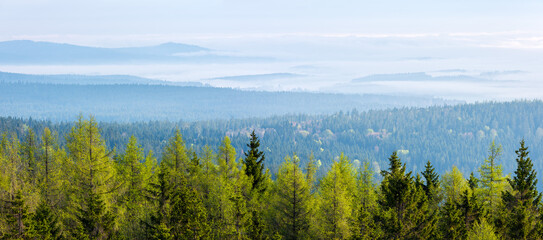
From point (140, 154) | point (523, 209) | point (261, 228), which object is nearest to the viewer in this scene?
point (261, 228)

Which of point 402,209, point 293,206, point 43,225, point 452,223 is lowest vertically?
point 452,223

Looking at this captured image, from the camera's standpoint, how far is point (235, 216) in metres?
60.4

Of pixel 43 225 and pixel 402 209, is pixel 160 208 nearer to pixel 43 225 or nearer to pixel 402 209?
pixel 43 225

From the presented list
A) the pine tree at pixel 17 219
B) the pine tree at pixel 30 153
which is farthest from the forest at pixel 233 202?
the pine tree at pixel 30 153

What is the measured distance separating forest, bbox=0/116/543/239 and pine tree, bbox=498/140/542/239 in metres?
0.11

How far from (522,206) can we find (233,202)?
31.5 metres

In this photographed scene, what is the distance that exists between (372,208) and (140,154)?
28.2 m

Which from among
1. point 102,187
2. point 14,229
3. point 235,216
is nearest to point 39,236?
point 14,229

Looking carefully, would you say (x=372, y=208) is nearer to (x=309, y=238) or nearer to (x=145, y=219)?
(x=309, y=238)

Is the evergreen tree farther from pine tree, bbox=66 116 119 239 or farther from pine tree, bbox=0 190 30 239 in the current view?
pine tree, bbox=0 190 30 239

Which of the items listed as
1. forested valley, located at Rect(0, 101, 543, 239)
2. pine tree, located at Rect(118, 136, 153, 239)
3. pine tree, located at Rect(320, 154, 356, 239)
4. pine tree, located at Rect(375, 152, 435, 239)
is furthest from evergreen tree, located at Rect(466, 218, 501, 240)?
pine tree, located at Rect(118, 136, 153, 239)

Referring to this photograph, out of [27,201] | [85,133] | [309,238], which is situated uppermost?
[85,133]

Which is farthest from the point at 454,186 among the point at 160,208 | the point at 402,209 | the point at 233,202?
the point at 160,208

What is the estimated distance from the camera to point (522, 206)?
217 feet
